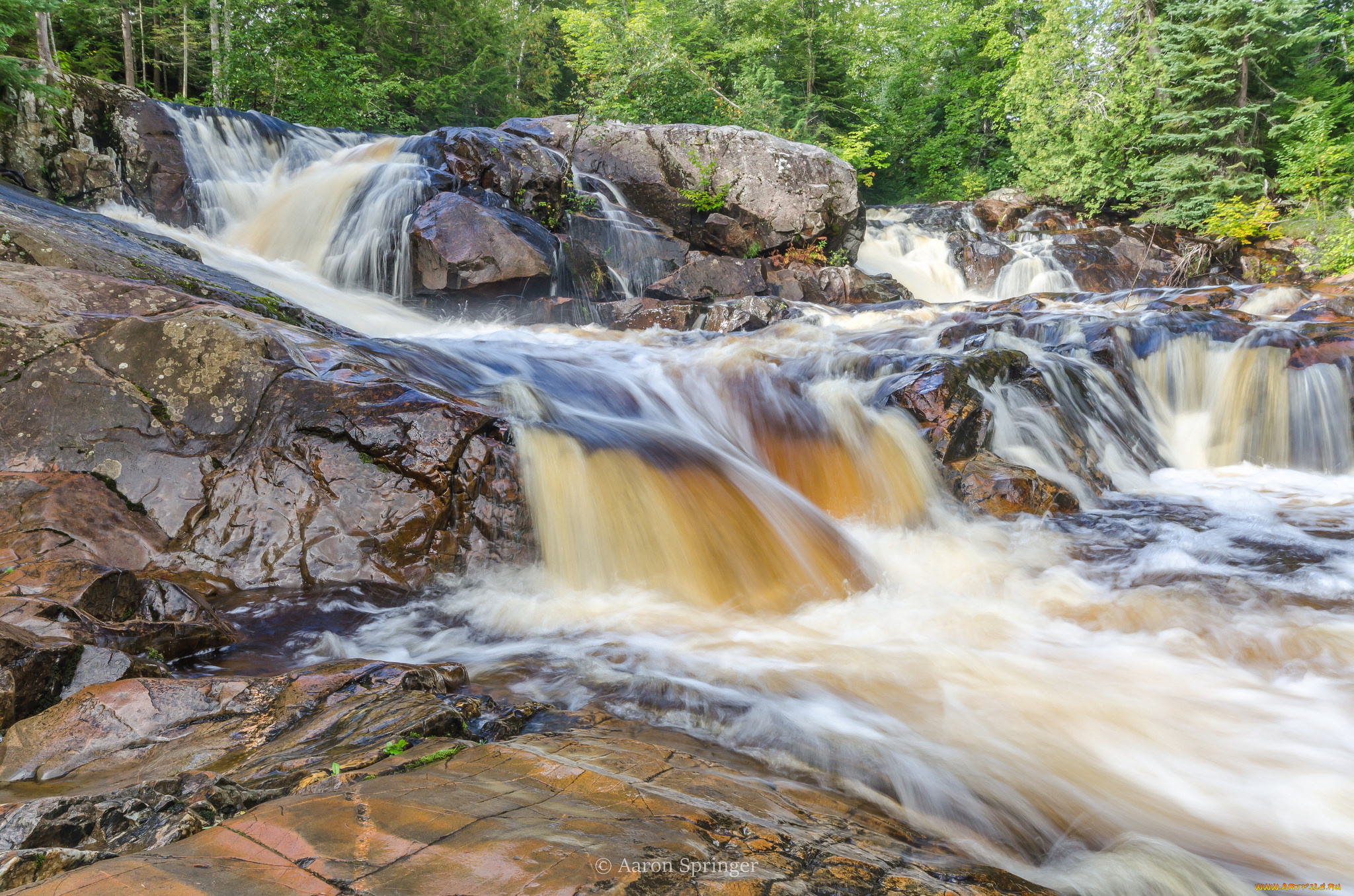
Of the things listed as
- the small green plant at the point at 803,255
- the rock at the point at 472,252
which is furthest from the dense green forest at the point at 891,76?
the small green plant at the point at 803,255

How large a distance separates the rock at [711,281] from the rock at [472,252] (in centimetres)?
240

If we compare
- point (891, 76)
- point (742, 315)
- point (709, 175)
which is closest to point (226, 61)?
point (709, 175)

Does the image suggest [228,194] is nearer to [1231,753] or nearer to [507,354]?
[507,354]

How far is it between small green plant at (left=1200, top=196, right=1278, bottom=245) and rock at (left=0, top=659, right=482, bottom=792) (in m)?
20.6

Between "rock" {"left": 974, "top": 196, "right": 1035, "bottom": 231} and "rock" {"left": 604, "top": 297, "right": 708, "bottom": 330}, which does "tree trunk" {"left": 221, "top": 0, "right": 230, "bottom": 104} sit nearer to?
"rock" {"left": 604, "top": 297, "right": 708, "bottom": 330}

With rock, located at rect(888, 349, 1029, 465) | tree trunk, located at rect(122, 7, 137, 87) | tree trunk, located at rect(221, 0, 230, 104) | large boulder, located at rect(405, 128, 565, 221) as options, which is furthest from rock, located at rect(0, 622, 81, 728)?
tree trunk, located at rect(122, 7, 137, 87)

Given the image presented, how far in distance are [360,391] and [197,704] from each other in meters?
2.32

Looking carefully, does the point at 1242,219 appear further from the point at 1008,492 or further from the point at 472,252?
the point at 472,252

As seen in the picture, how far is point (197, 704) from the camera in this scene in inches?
85.9

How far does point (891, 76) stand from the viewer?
1040 inches

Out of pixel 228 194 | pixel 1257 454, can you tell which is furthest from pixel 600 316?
pixel 1257 454

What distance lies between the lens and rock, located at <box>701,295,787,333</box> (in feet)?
36.4

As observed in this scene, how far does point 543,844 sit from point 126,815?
3.08 feet

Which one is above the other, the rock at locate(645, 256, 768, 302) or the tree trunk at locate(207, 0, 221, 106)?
the tree trunk at locate(207, 0, 221, 106)
